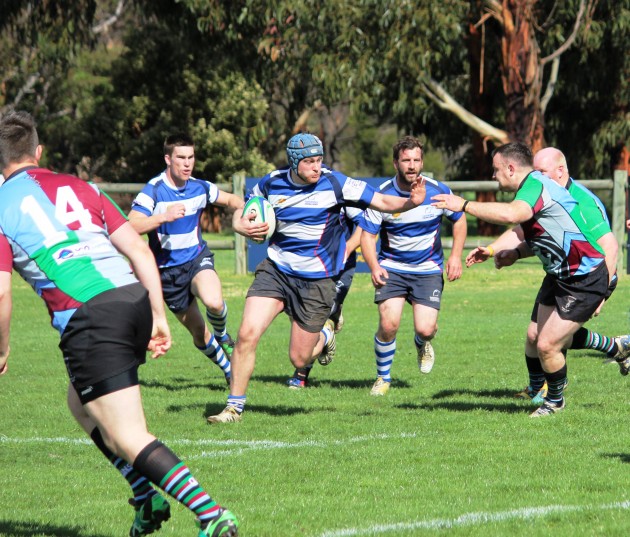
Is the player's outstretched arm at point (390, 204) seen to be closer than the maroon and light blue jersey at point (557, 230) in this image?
No

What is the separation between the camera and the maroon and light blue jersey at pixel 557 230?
7965mm

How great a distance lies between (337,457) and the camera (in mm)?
7379

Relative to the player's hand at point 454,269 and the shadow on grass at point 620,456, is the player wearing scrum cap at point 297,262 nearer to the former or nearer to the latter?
the player's hand at point 454,269

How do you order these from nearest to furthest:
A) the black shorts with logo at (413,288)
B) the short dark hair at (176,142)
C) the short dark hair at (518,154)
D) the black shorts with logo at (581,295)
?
the short dark hair at (518,154)
the black shorts with logo at (581,295)
the black shorts with logo at (413,288)
the short dark hair at (176,142)

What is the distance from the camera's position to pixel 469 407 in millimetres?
9234

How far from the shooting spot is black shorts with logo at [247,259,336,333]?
8922 mm

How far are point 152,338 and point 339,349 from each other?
26.4ft

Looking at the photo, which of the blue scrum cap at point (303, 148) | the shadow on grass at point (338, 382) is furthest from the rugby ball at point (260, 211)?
the shadow on grass at point (338, 382)

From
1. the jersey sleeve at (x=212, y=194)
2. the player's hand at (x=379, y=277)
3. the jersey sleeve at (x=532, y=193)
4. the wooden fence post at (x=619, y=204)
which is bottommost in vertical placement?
the wooden fence post at (x=619, y=204)

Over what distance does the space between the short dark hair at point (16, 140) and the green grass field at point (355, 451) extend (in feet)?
6.12

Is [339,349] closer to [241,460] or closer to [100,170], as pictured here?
[241,460]

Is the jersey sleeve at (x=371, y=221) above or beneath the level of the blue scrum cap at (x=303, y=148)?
beneath

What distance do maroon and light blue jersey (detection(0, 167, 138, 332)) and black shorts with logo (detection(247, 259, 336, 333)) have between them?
368 cm

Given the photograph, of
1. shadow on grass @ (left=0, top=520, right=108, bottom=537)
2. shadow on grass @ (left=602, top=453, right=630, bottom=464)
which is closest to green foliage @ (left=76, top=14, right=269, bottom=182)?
shadow on grass @ (left=602, top=453, right=630, bottom=464)
